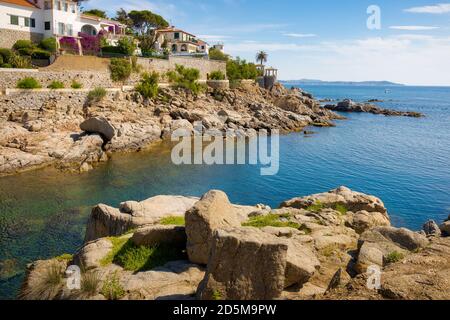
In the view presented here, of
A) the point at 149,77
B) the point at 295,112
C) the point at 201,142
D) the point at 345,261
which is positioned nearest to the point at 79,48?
the point at 149,77

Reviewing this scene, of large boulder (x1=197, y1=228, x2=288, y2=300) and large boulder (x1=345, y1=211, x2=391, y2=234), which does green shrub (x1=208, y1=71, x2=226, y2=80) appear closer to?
large boulder (x1=345, y1=211, x2=391, y2=234)

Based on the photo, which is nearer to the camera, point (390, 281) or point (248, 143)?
point (390, 281)

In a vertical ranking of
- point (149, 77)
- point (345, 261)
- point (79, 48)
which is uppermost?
point (79, 48)

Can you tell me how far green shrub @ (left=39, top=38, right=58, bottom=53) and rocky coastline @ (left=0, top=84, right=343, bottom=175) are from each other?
381 inches

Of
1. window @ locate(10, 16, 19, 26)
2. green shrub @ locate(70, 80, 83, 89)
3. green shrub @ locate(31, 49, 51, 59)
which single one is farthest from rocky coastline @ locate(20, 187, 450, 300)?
window @ locate(10, 16, 19, 26)

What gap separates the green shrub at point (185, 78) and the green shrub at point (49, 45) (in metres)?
20.6

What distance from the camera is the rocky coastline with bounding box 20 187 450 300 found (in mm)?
9047

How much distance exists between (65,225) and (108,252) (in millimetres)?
12215

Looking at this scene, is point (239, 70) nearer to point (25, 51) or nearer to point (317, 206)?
point (25, 51)

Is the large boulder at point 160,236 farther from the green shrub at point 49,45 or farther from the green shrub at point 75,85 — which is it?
the green shrub at point 49,45

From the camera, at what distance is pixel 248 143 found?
5450 centimetres

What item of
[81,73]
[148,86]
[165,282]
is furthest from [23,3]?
[165,282]

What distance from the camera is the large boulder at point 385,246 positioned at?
1232cm

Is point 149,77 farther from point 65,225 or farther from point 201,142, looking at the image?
point 65,225
